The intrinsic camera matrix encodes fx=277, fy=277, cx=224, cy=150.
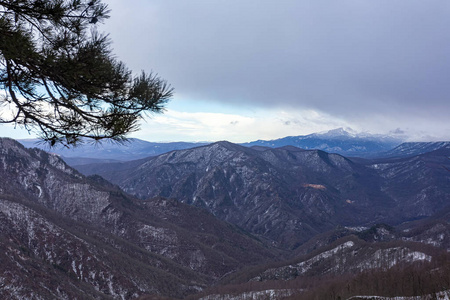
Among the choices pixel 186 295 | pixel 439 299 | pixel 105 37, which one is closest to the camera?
pixel 105 37

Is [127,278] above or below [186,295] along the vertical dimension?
above

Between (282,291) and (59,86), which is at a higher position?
(59,86)

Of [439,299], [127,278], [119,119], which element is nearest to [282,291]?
[127,278]

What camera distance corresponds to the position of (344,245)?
641 ft

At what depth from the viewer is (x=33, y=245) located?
13625cm

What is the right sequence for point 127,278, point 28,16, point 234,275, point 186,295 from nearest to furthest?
point 28,16 < point 127,278 < point 186,295 < point 234,275

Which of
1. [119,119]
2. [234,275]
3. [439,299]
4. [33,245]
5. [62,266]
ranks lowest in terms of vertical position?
[234,275]

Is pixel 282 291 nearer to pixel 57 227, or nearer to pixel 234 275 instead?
pixel 234 275

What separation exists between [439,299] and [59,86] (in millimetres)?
39685

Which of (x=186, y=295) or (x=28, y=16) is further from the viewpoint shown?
(x=186, y=295)

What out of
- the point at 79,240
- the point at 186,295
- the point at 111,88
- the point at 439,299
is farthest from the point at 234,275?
the point at 111,88

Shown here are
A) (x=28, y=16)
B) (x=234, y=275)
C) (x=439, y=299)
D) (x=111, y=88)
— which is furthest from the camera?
(x=234, y=275)

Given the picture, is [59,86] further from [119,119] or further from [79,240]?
[79,240]

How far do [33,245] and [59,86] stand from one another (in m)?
158
